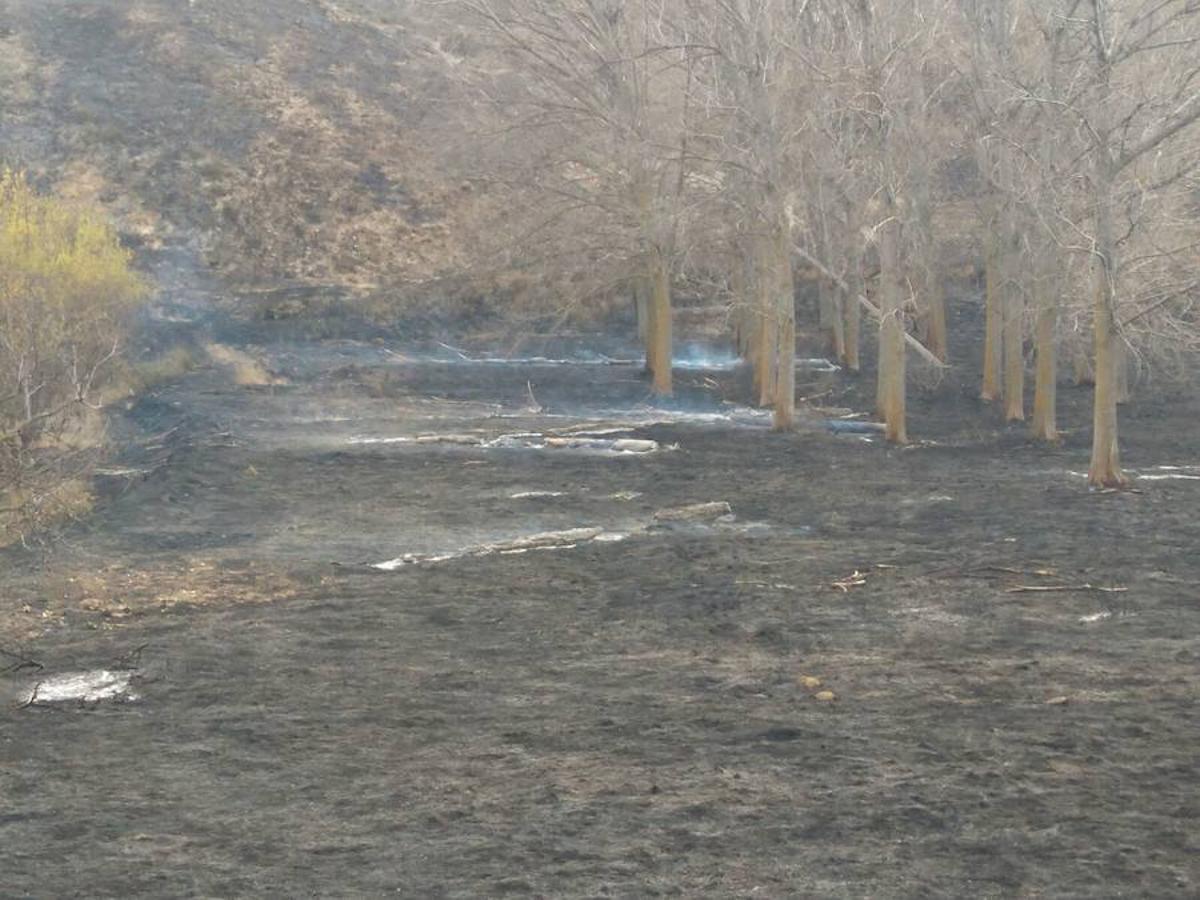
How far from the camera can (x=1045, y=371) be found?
30.2 m

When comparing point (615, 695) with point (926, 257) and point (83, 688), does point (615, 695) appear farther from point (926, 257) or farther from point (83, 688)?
point (926, 257)

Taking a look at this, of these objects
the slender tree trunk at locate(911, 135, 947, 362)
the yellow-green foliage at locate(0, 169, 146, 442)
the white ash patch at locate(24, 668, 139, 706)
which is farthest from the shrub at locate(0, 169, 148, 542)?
the slender tree trunk at locate(911, 135, 947, 362)

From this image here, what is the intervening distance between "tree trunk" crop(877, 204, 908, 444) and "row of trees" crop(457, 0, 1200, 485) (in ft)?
0.16

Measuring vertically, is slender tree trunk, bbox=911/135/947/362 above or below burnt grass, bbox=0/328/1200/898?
above

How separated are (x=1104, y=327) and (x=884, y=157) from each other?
7.36 meters

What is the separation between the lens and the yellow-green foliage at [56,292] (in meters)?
26.5

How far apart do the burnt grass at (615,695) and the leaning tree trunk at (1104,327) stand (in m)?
0.82

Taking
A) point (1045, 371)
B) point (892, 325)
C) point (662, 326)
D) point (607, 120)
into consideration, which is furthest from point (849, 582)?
point (662, 326)

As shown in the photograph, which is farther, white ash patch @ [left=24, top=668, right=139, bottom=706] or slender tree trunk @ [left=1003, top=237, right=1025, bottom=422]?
slender tree trunk @ [left=1003, top=237, right=1025, bottom=422]

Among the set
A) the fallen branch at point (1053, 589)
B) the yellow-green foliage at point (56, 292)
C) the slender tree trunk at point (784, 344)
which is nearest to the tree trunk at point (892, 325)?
the slender tree trunk at point (784, 344)

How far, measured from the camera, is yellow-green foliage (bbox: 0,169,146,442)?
2647 cm

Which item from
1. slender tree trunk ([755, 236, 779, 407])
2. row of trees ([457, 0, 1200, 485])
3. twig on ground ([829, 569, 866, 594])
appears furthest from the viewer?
slender tree trunk ([755, 236, 779, 407])

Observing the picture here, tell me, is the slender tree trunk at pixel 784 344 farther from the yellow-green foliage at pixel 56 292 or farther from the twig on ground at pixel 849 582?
the twig on ground at pixel 849 582

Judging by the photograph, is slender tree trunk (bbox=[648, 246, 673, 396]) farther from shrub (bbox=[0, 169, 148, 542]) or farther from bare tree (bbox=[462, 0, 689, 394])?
shrub (bbox=[0, 169, 148, 542])
